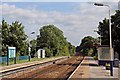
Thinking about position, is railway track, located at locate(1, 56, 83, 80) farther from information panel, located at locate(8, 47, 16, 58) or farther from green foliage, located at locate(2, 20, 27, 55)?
green foliage, located at locate(2, 20, 27, 55)

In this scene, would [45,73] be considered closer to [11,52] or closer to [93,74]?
[93,74]

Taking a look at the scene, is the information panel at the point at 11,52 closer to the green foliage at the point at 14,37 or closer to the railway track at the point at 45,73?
the railway track at the point at 45,73

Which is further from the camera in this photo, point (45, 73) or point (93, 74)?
point (45, 73)

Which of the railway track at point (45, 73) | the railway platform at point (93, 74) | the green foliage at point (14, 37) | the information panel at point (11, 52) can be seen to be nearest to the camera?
the railway platform at point (93, 74)

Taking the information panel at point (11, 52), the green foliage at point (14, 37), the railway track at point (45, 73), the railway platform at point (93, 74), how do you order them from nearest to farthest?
the railway platform at point (93, 74) < the railway track at point (45, 73) < the information panel at point (11, 52) < the green foliage at point (14, 37)

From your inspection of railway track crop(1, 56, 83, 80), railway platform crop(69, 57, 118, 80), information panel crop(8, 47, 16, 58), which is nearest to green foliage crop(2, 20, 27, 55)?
information panel crop(8, 47, 16, 58)

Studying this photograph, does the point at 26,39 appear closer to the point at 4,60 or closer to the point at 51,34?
the point at 4,60

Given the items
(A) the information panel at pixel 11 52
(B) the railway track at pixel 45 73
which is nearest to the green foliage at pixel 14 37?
(A) the information panel at pixel 11 52

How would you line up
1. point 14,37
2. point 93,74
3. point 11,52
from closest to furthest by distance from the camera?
point 93,74, point 11,52, point 14,37

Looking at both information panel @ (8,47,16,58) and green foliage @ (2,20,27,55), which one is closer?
information panel @ (8,47,16,58)

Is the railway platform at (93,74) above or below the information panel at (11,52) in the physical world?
below

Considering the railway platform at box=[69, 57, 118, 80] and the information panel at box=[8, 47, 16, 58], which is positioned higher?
the information panel at box=[8, 47, 16, 58]

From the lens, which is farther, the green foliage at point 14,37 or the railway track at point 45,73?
the green foliage at point 14,37

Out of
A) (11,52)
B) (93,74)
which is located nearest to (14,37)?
(11,52)
